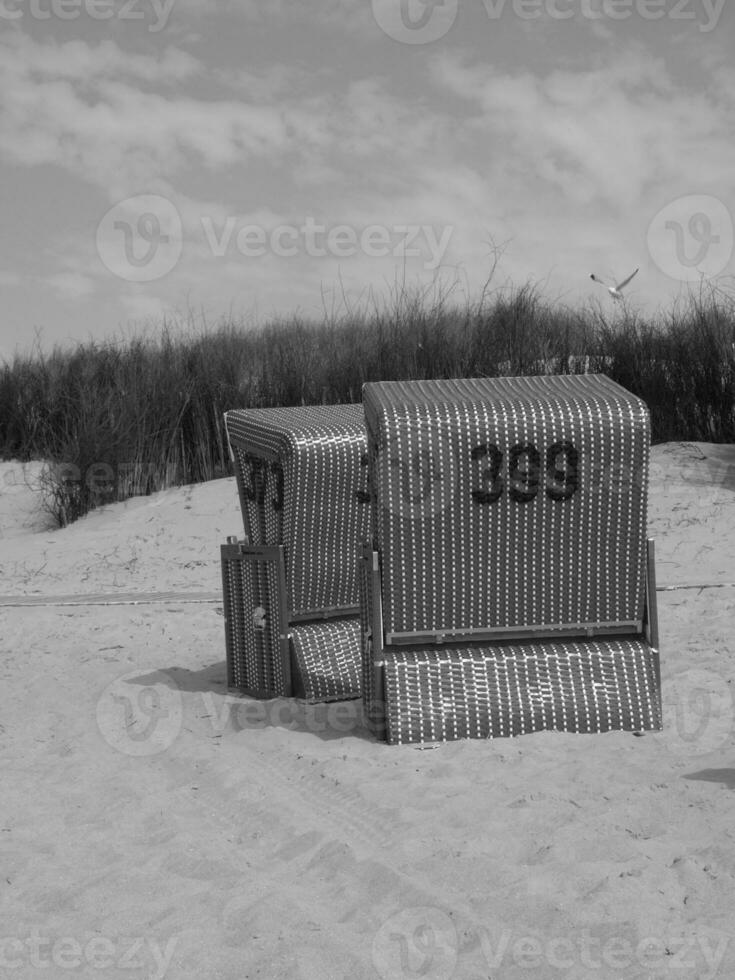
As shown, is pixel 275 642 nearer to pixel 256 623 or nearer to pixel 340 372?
pixel 256 623

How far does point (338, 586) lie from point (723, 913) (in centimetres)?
278

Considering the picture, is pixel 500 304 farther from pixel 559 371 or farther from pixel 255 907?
pixel 255 907

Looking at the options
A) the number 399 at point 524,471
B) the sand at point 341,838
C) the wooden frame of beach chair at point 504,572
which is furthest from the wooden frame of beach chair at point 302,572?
the number 399 at point 524,471

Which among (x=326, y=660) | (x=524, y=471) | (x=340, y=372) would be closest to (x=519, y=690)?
(x=524, y=471)

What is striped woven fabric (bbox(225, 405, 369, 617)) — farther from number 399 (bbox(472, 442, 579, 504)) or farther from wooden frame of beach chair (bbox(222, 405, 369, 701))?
number 399 (bbox(472, 442, 579, 504))

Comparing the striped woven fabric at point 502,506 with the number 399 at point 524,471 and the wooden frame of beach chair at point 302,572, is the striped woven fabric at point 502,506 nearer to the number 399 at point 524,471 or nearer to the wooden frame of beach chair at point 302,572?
the number 399 at point 524,471

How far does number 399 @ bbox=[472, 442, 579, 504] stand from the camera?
15.2 ft

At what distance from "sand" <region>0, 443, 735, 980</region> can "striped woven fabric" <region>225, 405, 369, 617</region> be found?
1.93ft

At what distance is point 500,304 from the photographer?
508 inches

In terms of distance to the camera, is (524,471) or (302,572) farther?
(302,572)

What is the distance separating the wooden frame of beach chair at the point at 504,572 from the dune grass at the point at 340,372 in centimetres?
728

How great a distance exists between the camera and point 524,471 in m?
4.63

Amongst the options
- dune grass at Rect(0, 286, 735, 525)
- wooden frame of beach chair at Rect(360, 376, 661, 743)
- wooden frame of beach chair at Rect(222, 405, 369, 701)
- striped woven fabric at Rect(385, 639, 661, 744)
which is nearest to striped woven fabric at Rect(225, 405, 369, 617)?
wooden frame of beach chair at Rect(222, 405, 369, 701)

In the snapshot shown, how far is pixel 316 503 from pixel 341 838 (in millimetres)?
2038
